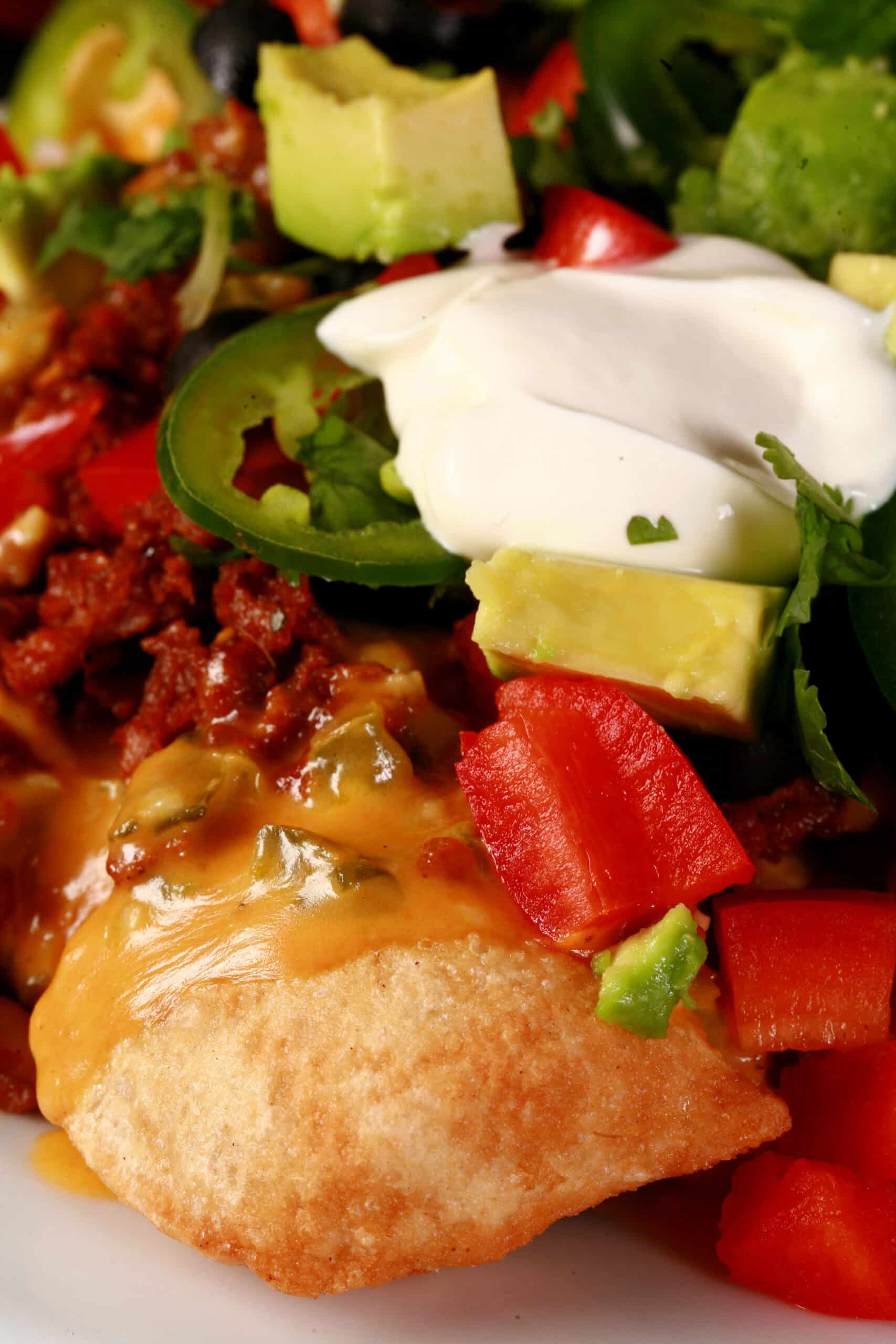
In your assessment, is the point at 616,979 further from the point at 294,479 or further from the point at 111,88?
the point at 111,88

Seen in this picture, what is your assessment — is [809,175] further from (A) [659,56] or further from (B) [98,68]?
(B) [98,68]

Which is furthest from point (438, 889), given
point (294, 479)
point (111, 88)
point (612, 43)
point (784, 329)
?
point (111, 88)

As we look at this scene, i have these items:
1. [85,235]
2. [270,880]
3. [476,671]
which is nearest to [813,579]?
[476,671]

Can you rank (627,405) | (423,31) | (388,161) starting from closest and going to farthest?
(627,405)
(388,161)
(423,31)

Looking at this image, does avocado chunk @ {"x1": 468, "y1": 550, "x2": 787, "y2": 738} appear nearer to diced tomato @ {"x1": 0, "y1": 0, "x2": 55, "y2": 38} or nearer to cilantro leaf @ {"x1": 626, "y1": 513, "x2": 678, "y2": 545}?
cilantro leaf @ {"x1": 626, "y1": 513, "x2": 678, "y2": 545}

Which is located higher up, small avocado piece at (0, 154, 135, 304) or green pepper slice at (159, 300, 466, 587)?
small avocado piece at (0, 154, 135, 304)

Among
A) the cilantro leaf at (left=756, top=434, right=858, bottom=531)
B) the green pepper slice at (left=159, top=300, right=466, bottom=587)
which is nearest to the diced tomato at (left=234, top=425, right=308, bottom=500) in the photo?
the green pepper slice at (left=159, top=300, right=466, bottom=587)

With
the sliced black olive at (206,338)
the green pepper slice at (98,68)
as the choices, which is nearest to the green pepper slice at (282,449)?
the sliced black olive at (206,338)
